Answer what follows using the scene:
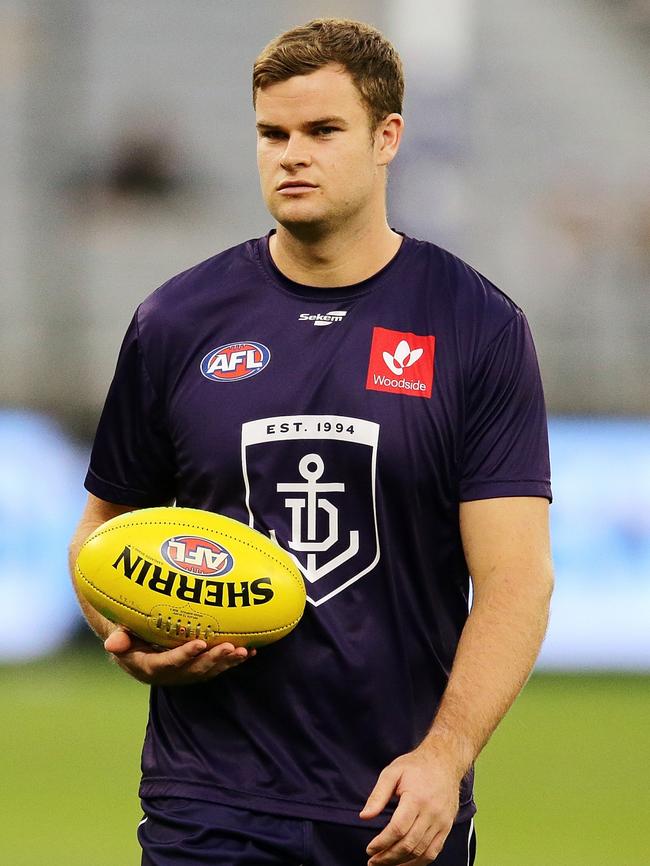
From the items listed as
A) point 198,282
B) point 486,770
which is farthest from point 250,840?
point 486,770

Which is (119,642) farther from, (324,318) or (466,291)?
(466,291)

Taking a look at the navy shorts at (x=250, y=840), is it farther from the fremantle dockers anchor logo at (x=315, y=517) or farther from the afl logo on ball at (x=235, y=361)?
the afl logo on ball at (x=235, y=361)

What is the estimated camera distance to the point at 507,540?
3.44 metres

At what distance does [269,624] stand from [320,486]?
1.04 ft

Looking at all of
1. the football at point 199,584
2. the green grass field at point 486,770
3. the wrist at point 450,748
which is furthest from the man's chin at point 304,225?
the green grass field at point 486,770

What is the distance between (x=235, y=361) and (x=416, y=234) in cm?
750

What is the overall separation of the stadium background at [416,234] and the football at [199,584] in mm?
3555

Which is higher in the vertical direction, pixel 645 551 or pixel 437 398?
pixel 437 398

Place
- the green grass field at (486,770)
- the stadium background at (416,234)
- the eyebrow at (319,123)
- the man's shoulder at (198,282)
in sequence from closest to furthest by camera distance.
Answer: the eyebrow at (319,123), the man's shoulder at (198,282), the green grass field at (486,770), the stadium background at (416,234)

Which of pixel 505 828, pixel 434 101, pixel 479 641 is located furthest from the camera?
pixel 434 101

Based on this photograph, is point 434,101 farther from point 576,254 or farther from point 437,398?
point 437,398

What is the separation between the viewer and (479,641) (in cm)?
332

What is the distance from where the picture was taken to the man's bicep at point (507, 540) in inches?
134

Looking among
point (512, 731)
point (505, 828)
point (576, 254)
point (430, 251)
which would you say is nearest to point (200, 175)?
point (576, 254)
